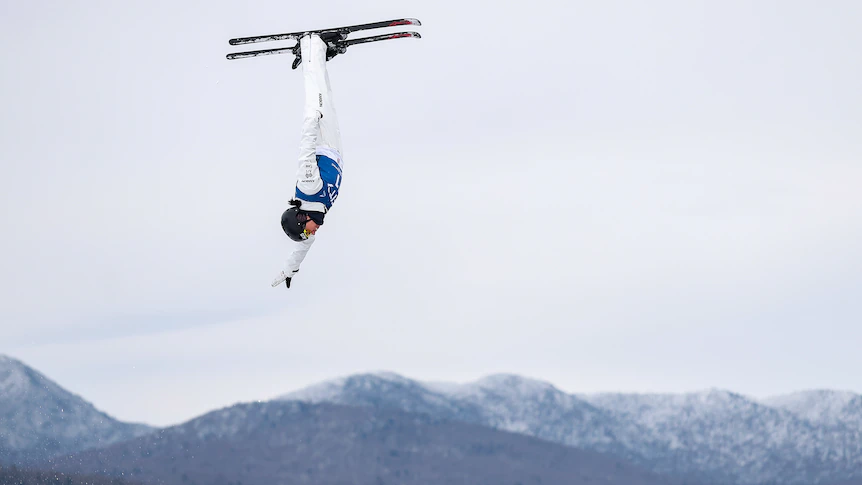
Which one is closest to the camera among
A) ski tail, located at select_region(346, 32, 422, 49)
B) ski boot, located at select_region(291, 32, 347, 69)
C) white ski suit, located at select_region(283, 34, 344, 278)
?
white ski suit, located at select_region(283, 34, 344, 278)

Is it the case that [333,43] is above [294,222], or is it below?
above

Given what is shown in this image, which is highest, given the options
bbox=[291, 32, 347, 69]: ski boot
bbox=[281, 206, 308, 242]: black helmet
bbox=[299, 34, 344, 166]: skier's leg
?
bbox=[291, 32, 347, 69]: ski boot

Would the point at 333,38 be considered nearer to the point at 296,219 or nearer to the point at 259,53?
the point at 259,53

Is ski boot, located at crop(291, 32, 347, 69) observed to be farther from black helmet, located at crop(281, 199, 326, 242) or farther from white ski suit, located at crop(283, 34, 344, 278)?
black helmet, located at crop(281, 199, 326, 242)

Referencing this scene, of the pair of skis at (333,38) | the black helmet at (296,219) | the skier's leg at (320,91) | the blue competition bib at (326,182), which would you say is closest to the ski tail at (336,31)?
the pair of skis at (333,38)

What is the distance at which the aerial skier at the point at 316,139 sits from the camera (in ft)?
91.7

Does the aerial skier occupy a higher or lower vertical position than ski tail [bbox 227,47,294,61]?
lower

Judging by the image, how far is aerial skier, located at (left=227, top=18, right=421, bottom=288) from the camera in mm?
27953

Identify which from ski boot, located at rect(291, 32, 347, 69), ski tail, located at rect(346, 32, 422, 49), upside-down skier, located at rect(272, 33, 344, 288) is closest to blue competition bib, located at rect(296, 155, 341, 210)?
upside-down skier, located at rect(272, 33, 344, 288)

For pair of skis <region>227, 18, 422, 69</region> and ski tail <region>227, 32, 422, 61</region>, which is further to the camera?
ski tail <region>227, 32, 422, 61</region>

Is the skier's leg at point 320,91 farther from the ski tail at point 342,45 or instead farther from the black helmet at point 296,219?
the black helmet at point 296,219

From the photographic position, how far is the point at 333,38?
95.6 feet

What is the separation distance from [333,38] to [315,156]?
3.67 m

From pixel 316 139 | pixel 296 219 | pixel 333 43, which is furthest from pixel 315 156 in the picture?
pixel 333 43
